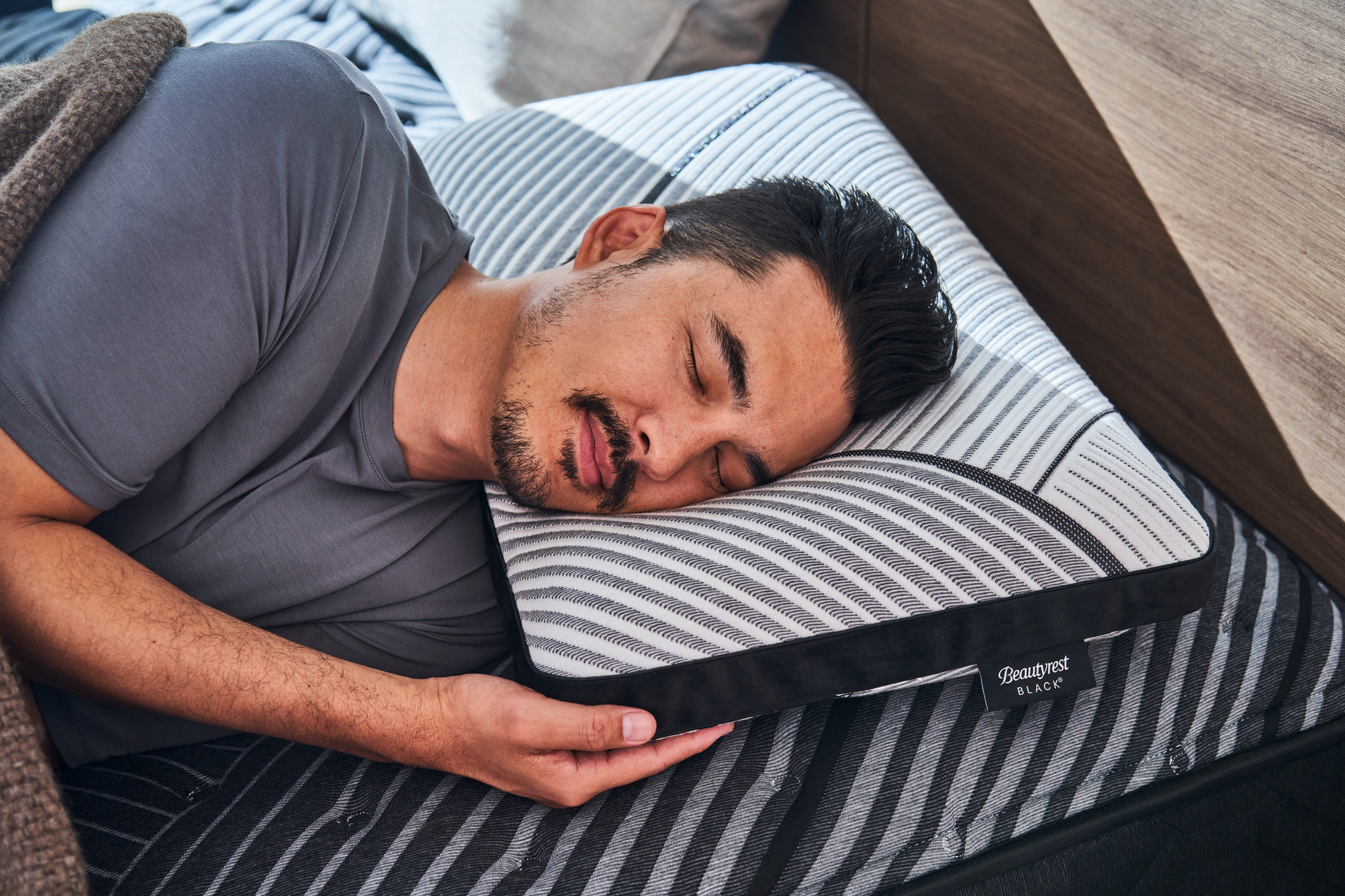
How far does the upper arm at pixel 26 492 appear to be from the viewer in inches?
34.4

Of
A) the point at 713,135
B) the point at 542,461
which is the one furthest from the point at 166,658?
the point at 713,135

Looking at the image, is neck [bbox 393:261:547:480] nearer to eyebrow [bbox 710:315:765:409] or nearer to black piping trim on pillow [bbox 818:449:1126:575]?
eyebrow [bbox 710:315:765:409]

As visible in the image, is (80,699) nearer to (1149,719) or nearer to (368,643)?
(368,643)

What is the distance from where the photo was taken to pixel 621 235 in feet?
4.09

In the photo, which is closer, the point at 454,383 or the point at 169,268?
the point at 169,268

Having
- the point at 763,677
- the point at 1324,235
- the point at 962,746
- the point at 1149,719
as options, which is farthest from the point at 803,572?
the point at 1324,235

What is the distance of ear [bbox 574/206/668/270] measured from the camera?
1.20 metres

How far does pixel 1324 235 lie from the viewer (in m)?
1.00

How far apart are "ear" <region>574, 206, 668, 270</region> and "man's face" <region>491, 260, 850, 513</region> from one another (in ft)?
0.24

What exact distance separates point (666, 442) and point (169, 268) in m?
0.54

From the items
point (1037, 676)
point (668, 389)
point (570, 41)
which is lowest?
point (1037, 676)

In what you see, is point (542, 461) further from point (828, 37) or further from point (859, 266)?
point (828, 37)

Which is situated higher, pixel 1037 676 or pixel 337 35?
pixel 337 35

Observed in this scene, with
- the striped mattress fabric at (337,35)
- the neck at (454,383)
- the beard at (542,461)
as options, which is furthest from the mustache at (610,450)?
the striped mattress fabric at (337,35)
